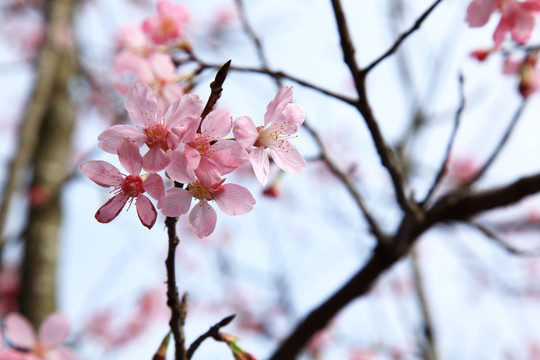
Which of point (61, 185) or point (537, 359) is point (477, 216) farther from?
point (537, 359)

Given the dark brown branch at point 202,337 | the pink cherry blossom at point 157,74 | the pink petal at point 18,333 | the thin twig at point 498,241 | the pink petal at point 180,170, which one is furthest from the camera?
the thin twig at point 498,241

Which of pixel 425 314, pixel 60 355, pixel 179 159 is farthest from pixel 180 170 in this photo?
pixel 425 314

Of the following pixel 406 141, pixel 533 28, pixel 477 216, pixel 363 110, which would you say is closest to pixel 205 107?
pixel 363 110

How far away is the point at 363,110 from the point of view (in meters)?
0.93

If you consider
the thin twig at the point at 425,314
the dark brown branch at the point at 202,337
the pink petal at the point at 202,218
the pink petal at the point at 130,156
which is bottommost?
the thin twig at the point at 425,314

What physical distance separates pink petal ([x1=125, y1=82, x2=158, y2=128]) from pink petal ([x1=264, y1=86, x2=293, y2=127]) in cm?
20

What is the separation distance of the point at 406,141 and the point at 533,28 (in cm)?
208

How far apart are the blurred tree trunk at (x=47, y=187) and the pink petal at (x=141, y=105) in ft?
6.28

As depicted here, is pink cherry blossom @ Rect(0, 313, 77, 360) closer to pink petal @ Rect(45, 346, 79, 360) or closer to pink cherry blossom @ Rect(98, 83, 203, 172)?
pink petal @ Rect(45, 346, 79, 360)

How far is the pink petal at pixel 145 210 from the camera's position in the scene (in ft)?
2.31

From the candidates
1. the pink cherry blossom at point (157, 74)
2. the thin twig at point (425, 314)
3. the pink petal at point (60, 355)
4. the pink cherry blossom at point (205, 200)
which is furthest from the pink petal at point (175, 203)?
the thin twig at point (425, 314)

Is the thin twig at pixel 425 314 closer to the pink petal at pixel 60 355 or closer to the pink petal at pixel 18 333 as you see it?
the pink petal at pixel 60 355

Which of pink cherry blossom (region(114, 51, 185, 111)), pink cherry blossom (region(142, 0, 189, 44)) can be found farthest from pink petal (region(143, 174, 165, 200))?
pink cherry blossom (region(142, 0, 189, 44))

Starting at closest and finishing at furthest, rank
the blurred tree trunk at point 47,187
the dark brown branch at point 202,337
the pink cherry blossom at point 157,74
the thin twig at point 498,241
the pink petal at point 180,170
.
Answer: the pink petal at point 180,170
the dark brown branch at point 202,337
the pink cherry blossom at point 157,74
the thin twig at point 498,241
the blurred tree trunk at point 47,187
